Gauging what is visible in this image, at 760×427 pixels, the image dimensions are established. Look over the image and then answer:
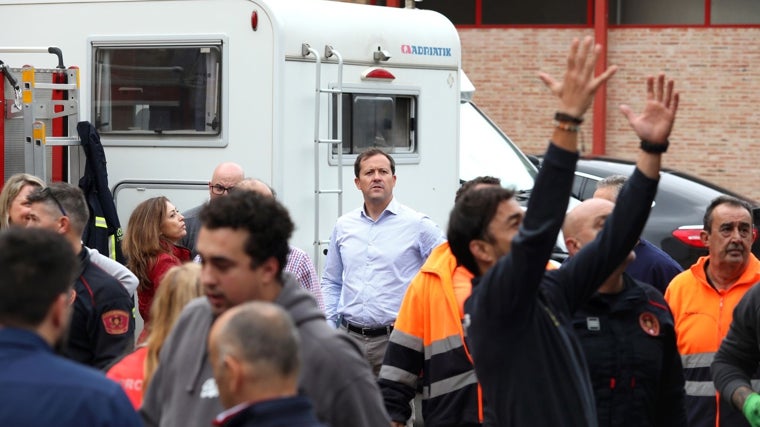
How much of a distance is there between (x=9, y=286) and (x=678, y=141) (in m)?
21.4

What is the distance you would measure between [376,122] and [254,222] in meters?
6.55

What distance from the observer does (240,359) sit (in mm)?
3002

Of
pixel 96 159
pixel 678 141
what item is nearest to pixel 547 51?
pixel 678 141

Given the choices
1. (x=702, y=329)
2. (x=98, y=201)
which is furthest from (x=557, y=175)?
(x=98, y=201)

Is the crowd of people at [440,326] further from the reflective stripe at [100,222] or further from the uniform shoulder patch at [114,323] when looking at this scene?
the reflective stripe at [100,222]

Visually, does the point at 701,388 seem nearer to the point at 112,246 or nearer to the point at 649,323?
the point at 649,323

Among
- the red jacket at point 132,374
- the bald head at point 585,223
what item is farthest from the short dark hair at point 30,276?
the bald head at point 585,223

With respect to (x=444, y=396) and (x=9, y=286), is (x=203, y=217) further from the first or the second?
(x=444, y=396)

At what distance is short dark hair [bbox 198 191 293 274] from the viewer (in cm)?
365

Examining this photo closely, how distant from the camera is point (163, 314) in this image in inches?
168

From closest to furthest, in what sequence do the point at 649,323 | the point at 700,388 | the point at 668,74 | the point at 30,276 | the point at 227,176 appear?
the point at 30,276 < the point at 649,323 < the point at 700,388 < the point at 227,176 < the point at 668,74

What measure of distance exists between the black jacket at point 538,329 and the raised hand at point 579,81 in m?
0.13

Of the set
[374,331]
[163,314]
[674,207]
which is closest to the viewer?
[163,314]

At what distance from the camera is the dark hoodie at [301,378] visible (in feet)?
11.3
